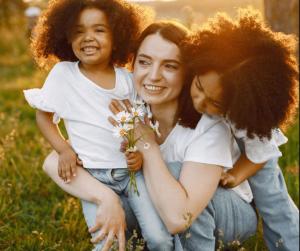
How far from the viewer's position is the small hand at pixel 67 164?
2.98 metres

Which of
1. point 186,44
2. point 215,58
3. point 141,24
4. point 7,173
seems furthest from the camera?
point 7,173

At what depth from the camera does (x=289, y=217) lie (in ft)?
9.64

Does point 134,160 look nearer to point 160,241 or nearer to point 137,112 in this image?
point 137,112

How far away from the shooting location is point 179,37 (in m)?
2.85

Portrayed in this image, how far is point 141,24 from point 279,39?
3.06ft

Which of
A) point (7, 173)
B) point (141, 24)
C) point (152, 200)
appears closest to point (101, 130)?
point (152, 200)

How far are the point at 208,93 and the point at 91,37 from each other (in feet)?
2.43

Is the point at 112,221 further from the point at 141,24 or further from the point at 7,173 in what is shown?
the point at 7,173

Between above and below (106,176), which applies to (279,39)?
above

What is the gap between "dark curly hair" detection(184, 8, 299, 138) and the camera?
2500 millimetres

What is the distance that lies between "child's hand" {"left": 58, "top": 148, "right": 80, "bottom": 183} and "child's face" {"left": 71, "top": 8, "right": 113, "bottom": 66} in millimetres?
491

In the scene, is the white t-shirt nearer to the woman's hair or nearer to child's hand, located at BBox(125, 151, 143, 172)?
child's hand, located at BBox(125, 151, 143, 172)

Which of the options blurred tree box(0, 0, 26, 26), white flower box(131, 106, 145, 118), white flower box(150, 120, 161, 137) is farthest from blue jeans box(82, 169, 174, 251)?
blurred tree box(0, 0, 26, 26)

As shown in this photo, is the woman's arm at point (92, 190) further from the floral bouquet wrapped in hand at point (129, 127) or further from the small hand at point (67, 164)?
the floral bouquet wrapped in hand at point (129, 127)
